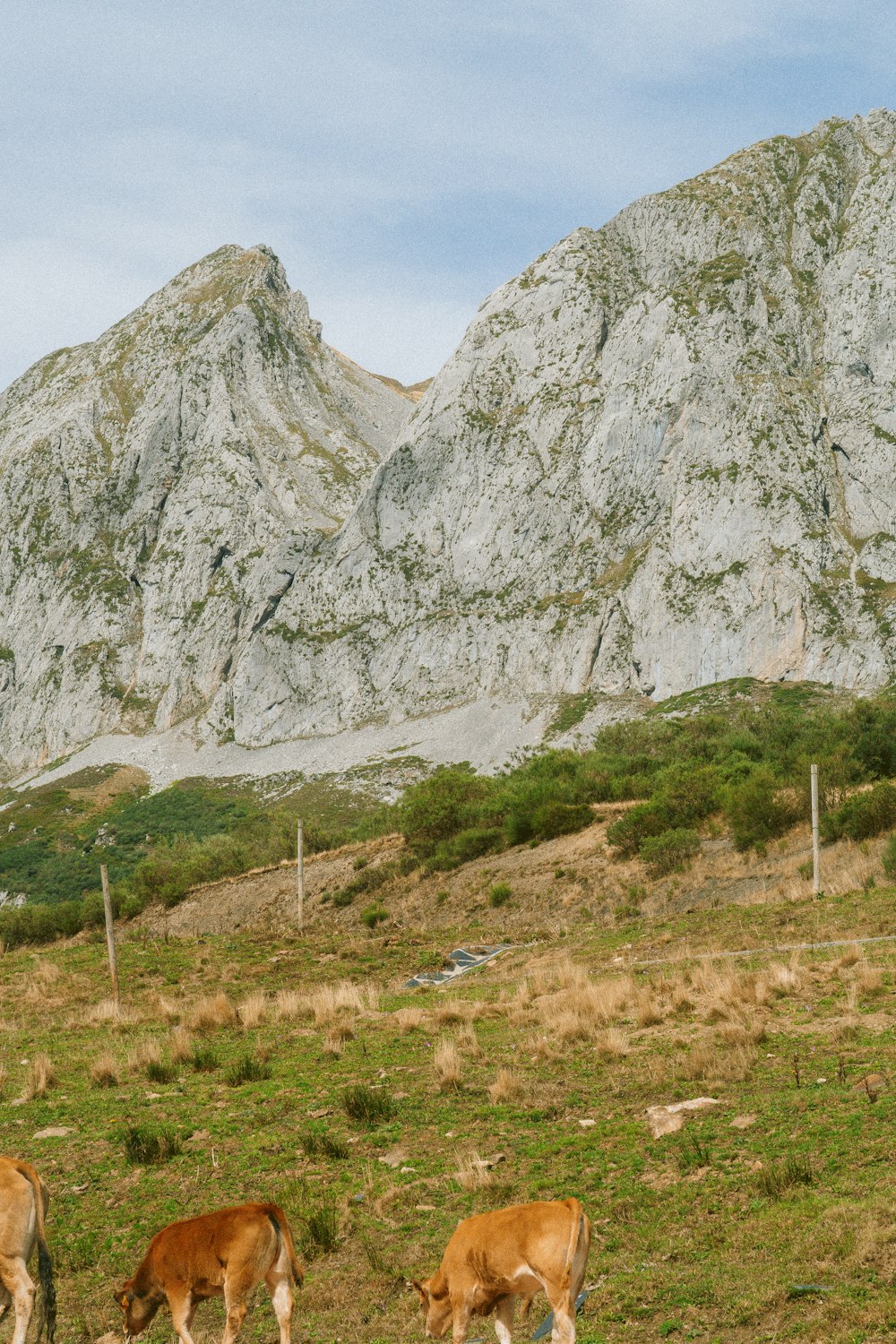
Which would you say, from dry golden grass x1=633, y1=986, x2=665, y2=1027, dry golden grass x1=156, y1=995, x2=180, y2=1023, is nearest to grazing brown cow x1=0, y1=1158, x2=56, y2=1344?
dry golden grass x1=633, y1=986, x2=665, y2=1027

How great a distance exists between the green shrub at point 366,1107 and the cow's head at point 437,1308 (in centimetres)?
680

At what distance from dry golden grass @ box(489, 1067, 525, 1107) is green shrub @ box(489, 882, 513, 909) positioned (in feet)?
100

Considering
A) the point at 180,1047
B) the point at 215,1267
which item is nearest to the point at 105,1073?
the point at 180,1047

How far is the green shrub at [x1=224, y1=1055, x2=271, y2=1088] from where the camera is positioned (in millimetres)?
17703

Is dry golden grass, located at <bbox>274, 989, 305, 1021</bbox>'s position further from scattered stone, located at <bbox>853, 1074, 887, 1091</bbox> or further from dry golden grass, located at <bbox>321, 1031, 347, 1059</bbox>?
scattered stone, located at <bbox>853, 1074, 887, 1091</bbox>

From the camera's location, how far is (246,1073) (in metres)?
17.9

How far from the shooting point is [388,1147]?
535 inches

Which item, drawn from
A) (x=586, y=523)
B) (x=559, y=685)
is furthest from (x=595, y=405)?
(x=559, y=685)

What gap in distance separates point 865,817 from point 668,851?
7814 mm

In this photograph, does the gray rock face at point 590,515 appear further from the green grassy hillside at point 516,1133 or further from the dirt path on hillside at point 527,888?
the green grassy hillside at point 516,1133

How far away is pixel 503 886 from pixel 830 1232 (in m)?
37.8

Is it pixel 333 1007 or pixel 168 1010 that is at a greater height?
pixel 333 1007

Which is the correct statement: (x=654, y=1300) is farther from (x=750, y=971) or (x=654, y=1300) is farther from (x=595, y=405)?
(x=595, y=405)

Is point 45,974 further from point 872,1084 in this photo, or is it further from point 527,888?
point 872,1084
